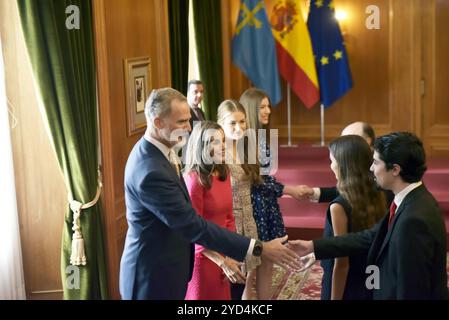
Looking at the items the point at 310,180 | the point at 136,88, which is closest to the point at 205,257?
the point at 136,88

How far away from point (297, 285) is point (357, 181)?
261cm

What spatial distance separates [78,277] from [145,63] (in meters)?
2.04

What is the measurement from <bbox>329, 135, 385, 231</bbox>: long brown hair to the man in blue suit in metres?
0.71

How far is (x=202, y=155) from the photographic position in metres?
4.00

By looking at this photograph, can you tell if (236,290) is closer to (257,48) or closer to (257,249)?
(257,249)

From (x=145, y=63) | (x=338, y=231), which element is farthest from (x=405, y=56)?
(x=338, y=231)

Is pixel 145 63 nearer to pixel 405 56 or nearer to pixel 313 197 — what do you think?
pixel 313 197

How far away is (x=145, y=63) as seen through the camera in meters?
6.10

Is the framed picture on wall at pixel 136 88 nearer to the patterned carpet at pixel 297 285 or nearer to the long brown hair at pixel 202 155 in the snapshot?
the patterned carpet at pixel 297 285

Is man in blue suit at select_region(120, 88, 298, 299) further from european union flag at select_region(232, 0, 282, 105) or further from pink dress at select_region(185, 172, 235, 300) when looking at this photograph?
european union flag at select_region(232, 0, 282, 105)

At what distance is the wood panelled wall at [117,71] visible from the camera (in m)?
5.14

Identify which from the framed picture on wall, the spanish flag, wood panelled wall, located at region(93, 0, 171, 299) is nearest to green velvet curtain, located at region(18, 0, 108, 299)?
wood panelled wall, located at region(93, 0, 171, 299)

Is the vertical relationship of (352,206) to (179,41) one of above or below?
below

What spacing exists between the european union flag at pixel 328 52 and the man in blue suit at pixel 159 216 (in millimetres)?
5335
